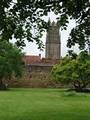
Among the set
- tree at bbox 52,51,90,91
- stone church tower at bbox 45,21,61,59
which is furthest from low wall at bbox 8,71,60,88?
stone church tower at bbox 45,21,61,59

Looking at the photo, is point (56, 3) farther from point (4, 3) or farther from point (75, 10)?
point (4, 3)

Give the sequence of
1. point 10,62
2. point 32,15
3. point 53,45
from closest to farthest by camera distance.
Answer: point 32,15, point 10,62, point 53,45

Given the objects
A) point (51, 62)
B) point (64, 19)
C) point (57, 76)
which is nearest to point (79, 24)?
point (64, 19)

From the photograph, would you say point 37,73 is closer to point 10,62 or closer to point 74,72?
point 10,62

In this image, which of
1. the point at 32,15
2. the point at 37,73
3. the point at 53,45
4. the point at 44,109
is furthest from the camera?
the point at 53,45

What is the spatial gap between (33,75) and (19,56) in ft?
89.3

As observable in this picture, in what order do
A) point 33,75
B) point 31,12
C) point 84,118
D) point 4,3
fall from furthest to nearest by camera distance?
point 33,75
point 84,118
point 31,12
point 4,3

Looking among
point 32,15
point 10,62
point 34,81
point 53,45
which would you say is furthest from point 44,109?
point 53,45

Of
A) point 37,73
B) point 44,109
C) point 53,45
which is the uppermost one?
point 53,45

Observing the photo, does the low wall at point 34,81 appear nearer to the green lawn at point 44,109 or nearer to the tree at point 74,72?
the tree at point 74,72

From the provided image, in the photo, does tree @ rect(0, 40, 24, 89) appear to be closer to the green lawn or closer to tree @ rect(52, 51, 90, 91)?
tree @ rect(52, 51, 90, 91)

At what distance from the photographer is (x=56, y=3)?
20703 millimetres

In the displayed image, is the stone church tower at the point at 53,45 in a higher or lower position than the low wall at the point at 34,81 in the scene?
higher

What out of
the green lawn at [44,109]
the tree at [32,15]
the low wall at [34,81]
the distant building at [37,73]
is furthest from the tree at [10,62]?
the tree at [32,15]
